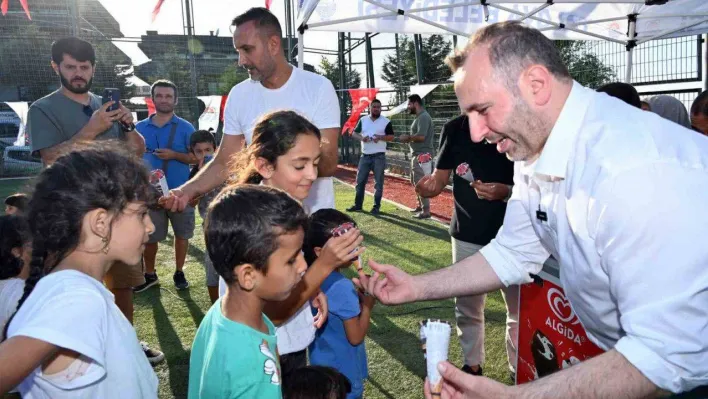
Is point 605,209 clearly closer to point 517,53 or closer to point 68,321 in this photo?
point 517,53

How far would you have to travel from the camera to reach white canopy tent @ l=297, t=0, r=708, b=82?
278 inches

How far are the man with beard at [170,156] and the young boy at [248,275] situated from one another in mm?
4360

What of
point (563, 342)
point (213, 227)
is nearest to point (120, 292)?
point (213, 227)

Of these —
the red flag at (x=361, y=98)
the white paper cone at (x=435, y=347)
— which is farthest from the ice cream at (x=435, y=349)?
the red flag at (x=361, y=98)

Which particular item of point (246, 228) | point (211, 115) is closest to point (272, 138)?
point (246, 228)

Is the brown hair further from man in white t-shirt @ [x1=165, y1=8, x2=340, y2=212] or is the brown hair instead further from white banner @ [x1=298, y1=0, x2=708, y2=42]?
white banner @ [x1=298, y1=0, x2=708, y2=42]

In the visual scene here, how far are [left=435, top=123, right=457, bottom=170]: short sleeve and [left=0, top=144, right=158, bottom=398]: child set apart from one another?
2520 mm

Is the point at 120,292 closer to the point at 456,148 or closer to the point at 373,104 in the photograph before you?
the point at 456,148

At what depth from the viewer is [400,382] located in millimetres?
3977

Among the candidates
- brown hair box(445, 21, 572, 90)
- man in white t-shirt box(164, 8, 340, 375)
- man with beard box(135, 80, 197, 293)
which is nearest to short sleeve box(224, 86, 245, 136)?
man in white t-shirt box(164, 8, 340, 375)

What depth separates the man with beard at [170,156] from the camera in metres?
6.23

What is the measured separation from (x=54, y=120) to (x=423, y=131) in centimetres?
776

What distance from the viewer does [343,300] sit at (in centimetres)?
274

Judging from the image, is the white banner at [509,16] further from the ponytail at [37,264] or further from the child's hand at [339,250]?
the ponytail at [37,264]
